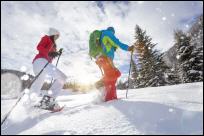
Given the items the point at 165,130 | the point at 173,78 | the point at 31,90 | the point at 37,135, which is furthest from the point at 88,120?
the point at 173,78

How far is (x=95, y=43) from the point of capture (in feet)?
23.1

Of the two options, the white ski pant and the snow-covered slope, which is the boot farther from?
the snow-covered slope

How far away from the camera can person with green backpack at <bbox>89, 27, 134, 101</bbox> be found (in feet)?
22.9

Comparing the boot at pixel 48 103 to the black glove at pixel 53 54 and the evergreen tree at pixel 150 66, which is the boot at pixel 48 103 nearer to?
the black glove at pixel 53 54

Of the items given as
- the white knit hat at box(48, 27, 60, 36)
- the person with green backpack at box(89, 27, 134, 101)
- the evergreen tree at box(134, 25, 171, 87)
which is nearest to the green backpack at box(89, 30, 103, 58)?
the person with green backpack at box(89, 27, 134, 101)

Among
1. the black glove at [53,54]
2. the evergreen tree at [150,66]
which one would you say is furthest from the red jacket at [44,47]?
the evergreen tree at [150,66]

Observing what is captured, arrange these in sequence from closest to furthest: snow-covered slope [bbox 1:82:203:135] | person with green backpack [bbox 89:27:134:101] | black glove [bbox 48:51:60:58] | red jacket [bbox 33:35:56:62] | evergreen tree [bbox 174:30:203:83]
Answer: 1. snow-covered slope [bbox 1:82:203:135]
2. red jacket [bbox 33:35:56:62]
3. person with green backpack [bbox 89:27:134:101]
4. black glove [bbox 48:51:60:58]
5. evergreen tree [bbox 174:30:203:83]

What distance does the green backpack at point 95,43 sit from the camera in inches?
275

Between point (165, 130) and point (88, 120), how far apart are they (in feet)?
4.54

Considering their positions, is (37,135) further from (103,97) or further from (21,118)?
(103,97)

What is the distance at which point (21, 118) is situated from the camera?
6.08 m

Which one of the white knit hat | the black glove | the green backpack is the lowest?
the black glove

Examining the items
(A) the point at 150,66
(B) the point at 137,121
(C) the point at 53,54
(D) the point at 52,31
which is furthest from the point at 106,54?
(A) the point at 150,66

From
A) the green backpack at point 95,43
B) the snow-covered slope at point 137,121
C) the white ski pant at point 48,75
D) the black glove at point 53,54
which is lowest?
the snow-covered slope at point 137,121
